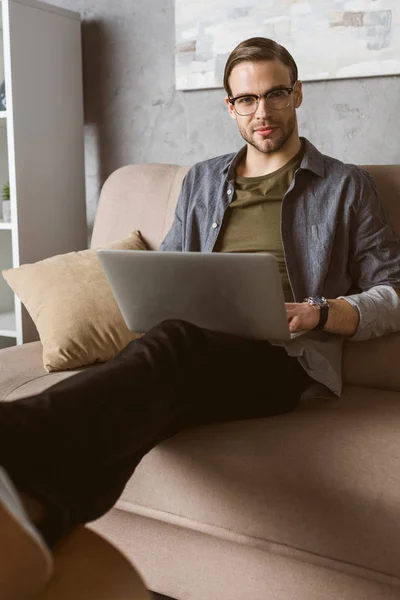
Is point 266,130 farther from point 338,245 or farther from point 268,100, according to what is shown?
point 338,245

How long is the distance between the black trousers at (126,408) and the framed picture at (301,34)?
1.12 m

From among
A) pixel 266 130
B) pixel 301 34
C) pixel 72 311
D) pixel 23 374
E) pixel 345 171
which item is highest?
pixel 301 34

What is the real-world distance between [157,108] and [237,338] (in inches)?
57.1

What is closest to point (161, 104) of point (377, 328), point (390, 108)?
point (390, 108)

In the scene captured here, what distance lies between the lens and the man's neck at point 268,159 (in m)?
1.90

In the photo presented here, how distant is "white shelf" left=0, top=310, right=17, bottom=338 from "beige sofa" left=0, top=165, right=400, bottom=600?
1.00 meters

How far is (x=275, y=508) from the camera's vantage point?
1.32 meters

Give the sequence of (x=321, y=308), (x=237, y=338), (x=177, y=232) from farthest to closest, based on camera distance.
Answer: (x=177, y=232), (x=321, y=308), (x=237, y=338)

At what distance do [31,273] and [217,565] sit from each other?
3.02ft

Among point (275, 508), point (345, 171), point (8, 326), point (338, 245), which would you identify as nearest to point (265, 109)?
point (345, 171)

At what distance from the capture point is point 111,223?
2279mm

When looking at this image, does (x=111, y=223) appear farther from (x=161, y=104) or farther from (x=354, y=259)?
(x=354, y=259)

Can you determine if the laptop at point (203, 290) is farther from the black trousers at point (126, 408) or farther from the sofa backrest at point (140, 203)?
the sofa backrest at point (140, 203)

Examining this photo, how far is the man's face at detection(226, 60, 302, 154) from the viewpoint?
1833 mm
